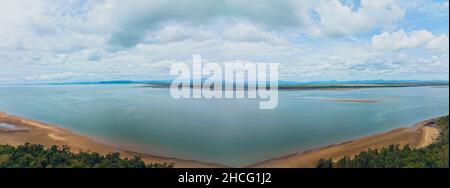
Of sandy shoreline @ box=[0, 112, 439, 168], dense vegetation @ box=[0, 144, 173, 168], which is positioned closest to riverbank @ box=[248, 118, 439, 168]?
sandy shoreline @ box=[0, 112, 439, 168]

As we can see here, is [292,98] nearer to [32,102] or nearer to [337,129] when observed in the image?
[337,129]

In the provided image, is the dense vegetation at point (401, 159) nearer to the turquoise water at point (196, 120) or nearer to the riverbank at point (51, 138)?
the turquoise water at point (196, 120)

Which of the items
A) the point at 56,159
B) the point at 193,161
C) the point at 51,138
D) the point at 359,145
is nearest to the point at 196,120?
the point at 193,161

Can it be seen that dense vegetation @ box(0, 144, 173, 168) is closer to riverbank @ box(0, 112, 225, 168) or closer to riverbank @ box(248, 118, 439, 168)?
riverbank @ box(0, 112, 225, 168)

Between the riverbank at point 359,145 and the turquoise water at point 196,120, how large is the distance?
177mm

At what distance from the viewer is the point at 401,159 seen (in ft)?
12.3

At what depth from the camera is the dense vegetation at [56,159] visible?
3754 millimetres

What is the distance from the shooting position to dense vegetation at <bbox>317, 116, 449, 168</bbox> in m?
3.57

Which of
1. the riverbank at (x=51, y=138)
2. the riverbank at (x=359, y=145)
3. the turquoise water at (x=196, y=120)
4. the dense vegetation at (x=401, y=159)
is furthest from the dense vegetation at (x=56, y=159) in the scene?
the dense vegetation at (x=401, y=159)

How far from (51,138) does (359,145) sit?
4756 mm

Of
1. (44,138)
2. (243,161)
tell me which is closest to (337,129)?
(243,161)

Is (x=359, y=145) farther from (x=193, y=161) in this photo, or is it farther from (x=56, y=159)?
(x=56, y=159)
